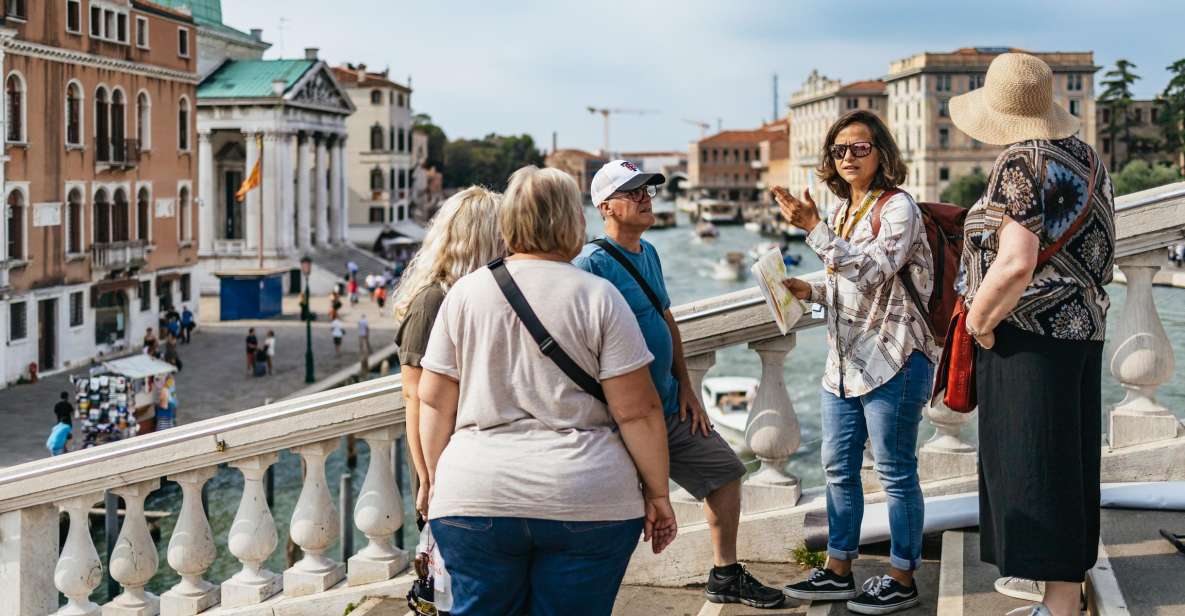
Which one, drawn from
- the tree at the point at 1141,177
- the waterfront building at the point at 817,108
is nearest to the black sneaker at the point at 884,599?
the tree at the point at 1141,177

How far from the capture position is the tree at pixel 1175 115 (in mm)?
67812

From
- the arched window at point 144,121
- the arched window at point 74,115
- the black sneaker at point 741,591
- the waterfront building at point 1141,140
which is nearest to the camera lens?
the black sneaker at point 741,591

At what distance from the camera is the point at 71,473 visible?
4.27m

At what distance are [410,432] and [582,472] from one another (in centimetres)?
85

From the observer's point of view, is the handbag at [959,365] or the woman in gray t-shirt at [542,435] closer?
the woman in gray t-shirt at [542,435]

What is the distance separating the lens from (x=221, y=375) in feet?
92.9

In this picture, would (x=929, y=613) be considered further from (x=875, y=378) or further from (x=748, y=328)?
(x=748, y=328)

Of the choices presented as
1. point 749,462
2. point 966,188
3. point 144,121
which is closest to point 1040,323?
point 749,462

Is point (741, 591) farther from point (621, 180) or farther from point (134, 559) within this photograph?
point (134, 559)

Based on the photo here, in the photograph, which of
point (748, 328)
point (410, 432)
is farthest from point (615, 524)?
point (748, 328)

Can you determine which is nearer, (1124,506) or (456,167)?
(1124,506)

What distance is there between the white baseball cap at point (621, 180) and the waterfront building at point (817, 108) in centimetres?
10239

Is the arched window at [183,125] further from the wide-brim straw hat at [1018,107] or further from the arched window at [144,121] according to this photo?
the wide-brim straw hat at [1018,107]

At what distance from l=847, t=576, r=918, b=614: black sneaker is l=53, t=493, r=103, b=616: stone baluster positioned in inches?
90.1
